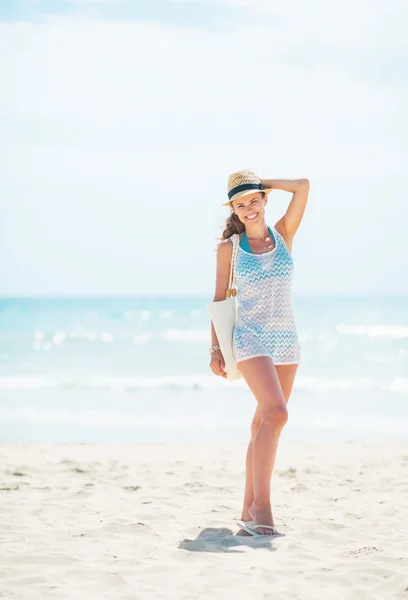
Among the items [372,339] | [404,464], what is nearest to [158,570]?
[404,464]

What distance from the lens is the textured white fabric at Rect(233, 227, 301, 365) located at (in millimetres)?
4793

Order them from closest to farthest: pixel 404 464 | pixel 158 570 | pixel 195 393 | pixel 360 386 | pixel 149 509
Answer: pixel 158 570 → pixel 149 509 → pixel 404 464 → pixel 195 393 → pixel 360 386

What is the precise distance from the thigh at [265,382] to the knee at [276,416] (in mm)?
12

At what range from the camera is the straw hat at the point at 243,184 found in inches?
189

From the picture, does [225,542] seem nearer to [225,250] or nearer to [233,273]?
[233,273]

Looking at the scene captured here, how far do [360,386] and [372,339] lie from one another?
18537 millimetres

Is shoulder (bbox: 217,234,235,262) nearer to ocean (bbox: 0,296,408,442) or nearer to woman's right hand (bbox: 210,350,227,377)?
woman's right hand (bbox: 210,350,227,377)

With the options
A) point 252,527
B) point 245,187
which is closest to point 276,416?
point 252,527

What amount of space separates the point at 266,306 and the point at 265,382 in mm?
486

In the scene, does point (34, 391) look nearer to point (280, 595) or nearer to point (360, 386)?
point (360, 386)

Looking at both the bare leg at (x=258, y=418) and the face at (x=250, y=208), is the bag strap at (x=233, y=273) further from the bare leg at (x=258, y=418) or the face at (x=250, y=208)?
the bare leg at (x=258, y=418)

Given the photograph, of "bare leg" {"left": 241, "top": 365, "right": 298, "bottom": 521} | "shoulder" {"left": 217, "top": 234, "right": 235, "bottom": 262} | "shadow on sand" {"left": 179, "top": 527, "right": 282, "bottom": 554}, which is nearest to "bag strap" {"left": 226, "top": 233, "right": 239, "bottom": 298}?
"shoulder" {"left": 217, "top": 234, "right": 235, "bottom": 262}

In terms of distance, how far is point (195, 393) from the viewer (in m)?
18.3

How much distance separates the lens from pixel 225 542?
15.3 feet
